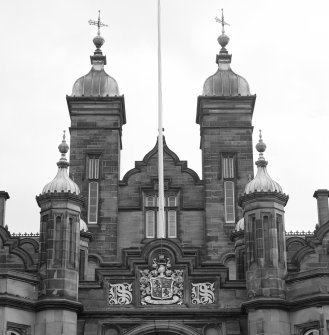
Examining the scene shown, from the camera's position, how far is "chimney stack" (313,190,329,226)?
4406cm

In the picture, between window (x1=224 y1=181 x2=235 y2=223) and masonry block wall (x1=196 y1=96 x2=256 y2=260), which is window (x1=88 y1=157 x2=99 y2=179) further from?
window (x1=224 y1=181 x2=235 y2=223)

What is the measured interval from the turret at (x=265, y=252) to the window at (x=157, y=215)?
11.7 m

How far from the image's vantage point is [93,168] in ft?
150

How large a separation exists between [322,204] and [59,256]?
16043mm

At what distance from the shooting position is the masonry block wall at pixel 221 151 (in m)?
44.1

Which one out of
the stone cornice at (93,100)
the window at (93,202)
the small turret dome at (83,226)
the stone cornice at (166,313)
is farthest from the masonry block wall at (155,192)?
the stone cornice at (166,313)

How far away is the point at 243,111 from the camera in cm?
4662

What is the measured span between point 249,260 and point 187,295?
2185mm

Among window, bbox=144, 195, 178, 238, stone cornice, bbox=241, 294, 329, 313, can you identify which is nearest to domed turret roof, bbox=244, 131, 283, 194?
stone cornice, bbox=241, 294, 329, 313

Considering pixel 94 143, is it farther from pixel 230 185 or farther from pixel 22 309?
pixel 22 309

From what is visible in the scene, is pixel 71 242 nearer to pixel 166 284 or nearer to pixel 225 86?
pixel 166 284

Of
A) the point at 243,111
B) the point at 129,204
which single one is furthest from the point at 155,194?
the point at 243,111

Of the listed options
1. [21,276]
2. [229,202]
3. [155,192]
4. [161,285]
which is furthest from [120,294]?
[229,202]

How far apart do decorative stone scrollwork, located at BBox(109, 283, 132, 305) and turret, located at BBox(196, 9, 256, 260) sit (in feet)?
38.8
